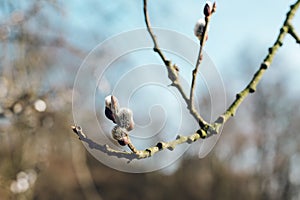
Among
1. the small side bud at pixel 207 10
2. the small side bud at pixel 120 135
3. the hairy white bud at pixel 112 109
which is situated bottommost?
the small side bud at pixel 120 135

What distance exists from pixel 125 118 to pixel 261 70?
231 mm

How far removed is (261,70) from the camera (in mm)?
788

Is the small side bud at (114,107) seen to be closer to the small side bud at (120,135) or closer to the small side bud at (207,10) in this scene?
the small side bud at (120,135)

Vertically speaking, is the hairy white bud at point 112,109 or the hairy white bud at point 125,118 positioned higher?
the hairy white bud at point 112,109

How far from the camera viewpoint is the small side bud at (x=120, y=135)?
2.33 feet

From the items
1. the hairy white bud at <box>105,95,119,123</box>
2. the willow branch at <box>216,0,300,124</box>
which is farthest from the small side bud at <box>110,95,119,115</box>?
the willow branch at <box>216,0,300,124</box>

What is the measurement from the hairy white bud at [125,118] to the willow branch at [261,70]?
14 cm

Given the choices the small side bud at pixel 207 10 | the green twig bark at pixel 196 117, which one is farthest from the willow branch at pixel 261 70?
the small side bud at pixel 207 10

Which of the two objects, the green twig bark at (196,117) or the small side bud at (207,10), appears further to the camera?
the small side bud at (207,10)

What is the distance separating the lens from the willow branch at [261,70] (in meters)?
0.77

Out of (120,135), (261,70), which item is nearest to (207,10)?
(261,70)

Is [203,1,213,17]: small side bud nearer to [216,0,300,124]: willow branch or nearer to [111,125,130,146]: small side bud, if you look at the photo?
[216,0,300,124]: willow branch

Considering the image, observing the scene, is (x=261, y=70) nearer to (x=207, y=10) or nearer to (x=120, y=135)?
(x=207, y=10)

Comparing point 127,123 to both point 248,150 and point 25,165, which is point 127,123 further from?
point 248,150
